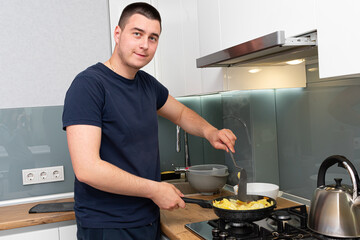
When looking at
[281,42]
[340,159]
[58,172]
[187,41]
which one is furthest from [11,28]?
[340,159]

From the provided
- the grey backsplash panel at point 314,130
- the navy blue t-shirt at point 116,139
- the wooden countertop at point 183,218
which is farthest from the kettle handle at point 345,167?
the navy blue t-shirt at point 116,139

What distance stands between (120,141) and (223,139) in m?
0.46

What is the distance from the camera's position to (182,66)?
7.15ft

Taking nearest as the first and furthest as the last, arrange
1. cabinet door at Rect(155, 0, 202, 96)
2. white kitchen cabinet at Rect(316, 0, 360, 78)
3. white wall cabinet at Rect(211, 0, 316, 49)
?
white kitchen cabinet at Rect(316, 0, 360, 78) → white wall cabinet at Rect(211, 0, 316, 49) → cabinet door at Rect(155, 0, 202, 96)

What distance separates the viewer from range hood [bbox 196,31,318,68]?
47.2 inches

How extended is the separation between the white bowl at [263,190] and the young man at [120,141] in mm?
281

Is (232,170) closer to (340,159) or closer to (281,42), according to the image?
(340,159)

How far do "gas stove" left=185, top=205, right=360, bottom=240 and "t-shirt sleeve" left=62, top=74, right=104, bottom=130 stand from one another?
0.59m

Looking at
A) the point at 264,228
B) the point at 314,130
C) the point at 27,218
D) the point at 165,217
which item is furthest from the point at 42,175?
the point at 314,130

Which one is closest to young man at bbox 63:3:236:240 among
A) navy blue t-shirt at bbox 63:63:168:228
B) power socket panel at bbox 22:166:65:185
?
navy blue t-shirt at bbox 63:63:168:228

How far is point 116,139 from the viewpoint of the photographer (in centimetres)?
150

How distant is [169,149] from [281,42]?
1.68 meters

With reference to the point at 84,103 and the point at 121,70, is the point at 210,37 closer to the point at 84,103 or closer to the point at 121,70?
the point at 121,70

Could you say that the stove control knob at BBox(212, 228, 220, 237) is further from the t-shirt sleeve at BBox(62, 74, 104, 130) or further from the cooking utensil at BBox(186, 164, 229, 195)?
the cooking utensil at BBox(186, 164, 229, 195)
